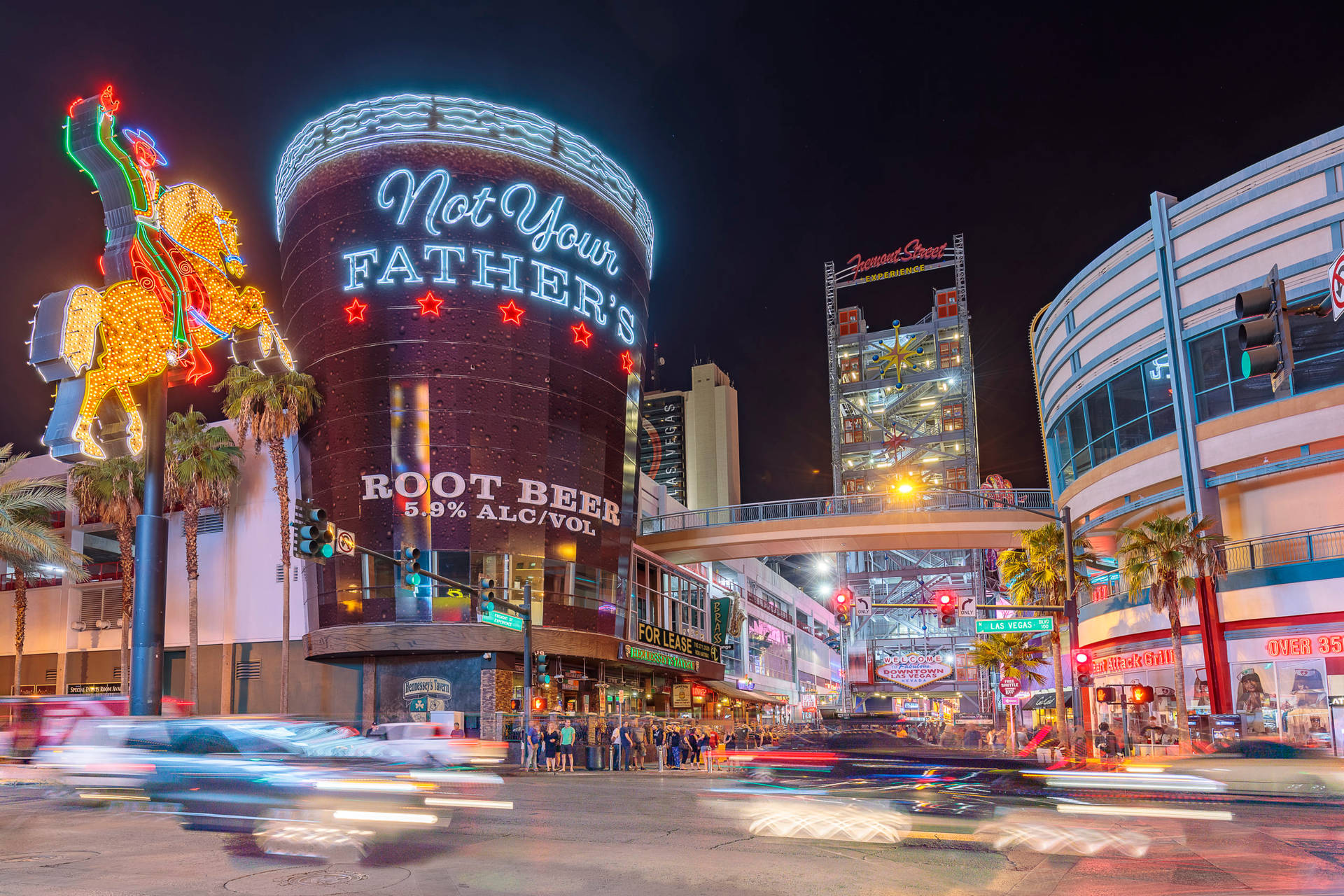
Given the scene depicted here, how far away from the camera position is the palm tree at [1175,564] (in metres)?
34.0

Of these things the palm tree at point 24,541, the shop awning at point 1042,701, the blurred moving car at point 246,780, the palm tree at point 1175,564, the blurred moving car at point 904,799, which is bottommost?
the shop awning at point 1042,701

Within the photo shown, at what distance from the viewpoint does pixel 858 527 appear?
163ft

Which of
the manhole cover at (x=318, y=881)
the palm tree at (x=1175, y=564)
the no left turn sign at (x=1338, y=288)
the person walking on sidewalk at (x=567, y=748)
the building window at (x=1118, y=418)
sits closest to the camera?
the manhole cover at (x=318, y=881)

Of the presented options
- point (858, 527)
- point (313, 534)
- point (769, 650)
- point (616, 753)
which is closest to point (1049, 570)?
point (858, 527)

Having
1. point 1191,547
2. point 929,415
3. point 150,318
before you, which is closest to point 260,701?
point 150,318

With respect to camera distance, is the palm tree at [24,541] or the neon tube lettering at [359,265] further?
the neon tube lettering at [359,265]

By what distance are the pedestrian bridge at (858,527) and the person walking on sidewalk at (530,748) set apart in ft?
52.2

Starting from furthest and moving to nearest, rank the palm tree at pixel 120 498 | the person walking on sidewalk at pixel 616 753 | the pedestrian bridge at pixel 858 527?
the pedestrian bridge at pixel 858 527 → the palm tree at pixel 120 498 → the person walking on sidewalk at pixel 616 753

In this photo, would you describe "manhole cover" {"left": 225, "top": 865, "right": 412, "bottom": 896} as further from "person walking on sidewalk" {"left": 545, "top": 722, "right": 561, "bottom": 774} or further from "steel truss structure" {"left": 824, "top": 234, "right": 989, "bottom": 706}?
"steel truss structure" {"left": 824, "top": 234, "right": 989, "bottom": 706}

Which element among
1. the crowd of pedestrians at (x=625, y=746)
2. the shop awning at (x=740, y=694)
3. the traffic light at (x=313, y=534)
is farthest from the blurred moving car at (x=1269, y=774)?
the shop awning at (x=740, y=694)

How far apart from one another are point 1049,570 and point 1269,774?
26741mm

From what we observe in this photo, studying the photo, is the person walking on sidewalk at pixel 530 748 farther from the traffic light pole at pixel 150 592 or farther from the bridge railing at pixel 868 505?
the bridge railing at pixel 868 505

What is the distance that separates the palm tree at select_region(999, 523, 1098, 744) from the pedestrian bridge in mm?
1548

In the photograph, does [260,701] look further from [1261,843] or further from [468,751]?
[1261,843]
